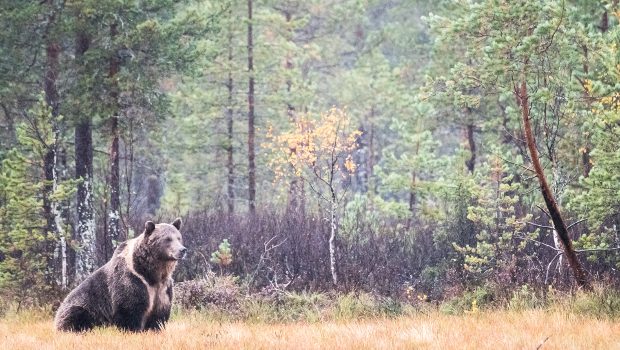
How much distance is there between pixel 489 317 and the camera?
28.5ft

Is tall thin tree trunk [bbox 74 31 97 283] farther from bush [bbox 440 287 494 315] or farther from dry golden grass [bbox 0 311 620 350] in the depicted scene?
bush [bbox 440 287 494 315]

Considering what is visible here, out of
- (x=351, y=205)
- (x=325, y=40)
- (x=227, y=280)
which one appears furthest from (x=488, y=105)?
(x=325, y=40)

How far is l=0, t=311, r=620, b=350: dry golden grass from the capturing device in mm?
6871

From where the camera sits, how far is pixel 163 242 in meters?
8.45

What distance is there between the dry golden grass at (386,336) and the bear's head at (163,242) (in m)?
0.87

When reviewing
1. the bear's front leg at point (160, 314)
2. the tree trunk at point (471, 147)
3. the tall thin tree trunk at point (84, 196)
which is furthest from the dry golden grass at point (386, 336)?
the tree trunk at point (471, 147)

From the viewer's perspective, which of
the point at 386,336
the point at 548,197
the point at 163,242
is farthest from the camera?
the point at 548,197

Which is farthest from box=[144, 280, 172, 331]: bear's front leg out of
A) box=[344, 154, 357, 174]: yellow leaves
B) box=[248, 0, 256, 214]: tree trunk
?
box=[248, 0, 256, 214]: tree trunk

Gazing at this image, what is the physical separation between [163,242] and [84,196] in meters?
6.37

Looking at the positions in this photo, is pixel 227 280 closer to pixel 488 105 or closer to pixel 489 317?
pixel 489 317

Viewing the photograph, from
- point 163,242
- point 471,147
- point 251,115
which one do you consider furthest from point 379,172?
point 163,242

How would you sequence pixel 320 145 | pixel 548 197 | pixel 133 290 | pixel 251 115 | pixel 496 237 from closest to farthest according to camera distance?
pixel 133 290
pixel 548 197
pixel 496 237
pixel 320 145
pixel 251 115

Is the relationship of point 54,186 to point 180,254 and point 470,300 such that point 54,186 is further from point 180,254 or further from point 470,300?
point 470,300

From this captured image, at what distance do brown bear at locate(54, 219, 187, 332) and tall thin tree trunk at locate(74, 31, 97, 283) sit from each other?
4.99m
